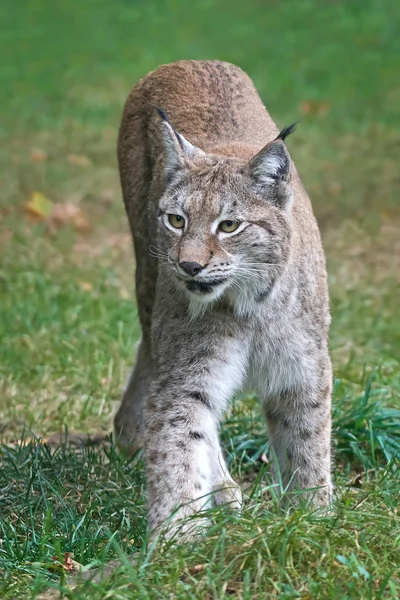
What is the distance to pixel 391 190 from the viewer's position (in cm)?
1131

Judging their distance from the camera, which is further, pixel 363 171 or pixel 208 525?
pixel 363 171

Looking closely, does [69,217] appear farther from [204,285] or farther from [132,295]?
[204,285]

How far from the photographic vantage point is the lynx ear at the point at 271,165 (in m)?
4.75

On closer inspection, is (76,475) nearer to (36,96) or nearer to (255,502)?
(255,502)

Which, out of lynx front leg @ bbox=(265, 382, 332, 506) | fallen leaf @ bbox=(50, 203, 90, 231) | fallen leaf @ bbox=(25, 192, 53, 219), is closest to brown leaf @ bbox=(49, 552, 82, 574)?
lynx front leg @ bbox=(265, 382, 332, 506)

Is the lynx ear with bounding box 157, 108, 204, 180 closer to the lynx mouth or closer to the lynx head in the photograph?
the lynx head

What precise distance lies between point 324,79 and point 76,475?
992cm

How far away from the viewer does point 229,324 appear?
4.96 m

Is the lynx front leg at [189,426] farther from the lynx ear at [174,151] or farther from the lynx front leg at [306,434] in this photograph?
the lynx ear at [174,151]

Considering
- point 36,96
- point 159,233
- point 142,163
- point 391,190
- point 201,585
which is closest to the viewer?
point 201,585

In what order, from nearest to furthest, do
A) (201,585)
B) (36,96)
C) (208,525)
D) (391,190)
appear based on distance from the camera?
(201,585) < (208,525) < (391,190) < (36,96)

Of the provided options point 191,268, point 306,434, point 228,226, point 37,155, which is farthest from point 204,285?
point 37,155

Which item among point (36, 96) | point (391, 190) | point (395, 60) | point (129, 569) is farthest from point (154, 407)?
point (395, 60)

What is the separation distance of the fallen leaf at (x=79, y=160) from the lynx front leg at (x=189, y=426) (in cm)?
738
